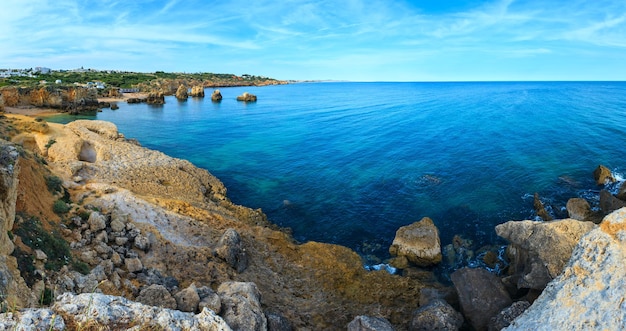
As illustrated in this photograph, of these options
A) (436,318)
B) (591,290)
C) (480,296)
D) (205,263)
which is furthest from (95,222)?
(591,290)

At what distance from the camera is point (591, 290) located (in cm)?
862

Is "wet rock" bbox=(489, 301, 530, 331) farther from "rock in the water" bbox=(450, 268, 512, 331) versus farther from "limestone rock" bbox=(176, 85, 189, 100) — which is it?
"limestone rock" bbox=(176, 85, 189, 100)

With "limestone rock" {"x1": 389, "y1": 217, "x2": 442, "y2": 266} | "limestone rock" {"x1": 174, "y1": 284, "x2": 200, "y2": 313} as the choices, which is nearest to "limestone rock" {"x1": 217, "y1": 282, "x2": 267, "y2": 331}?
"limestone rock" {"x1": 174, "y1": 284, "x2": 200, "y2": 313}

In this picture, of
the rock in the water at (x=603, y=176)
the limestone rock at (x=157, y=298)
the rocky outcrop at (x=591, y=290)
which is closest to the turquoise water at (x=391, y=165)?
the rock in the water at (x=603, y=176)

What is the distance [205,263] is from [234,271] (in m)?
1.57

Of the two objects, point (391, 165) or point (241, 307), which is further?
point (391, 165)

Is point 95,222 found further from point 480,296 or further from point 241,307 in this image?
point 480,296

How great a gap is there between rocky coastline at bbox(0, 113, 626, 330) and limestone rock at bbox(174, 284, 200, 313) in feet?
0.12

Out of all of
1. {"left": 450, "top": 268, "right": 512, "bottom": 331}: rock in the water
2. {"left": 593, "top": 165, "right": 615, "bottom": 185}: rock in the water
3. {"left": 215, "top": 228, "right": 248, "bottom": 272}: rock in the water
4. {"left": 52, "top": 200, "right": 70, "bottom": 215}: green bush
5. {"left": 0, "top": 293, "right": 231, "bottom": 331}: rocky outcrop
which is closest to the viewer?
{"left": 0, "top": 293, "right": 231, "bottom": 331}: rocky outcrop

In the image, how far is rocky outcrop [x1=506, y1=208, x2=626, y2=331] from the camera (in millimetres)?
8008

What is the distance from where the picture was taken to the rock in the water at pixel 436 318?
1320 cm

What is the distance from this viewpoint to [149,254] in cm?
1702

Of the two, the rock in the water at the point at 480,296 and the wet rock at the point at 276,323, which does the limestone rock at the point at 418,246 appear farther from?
the wet rock at the point at 276,323

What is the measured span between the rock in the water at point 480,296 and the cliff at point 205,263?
2804mm
